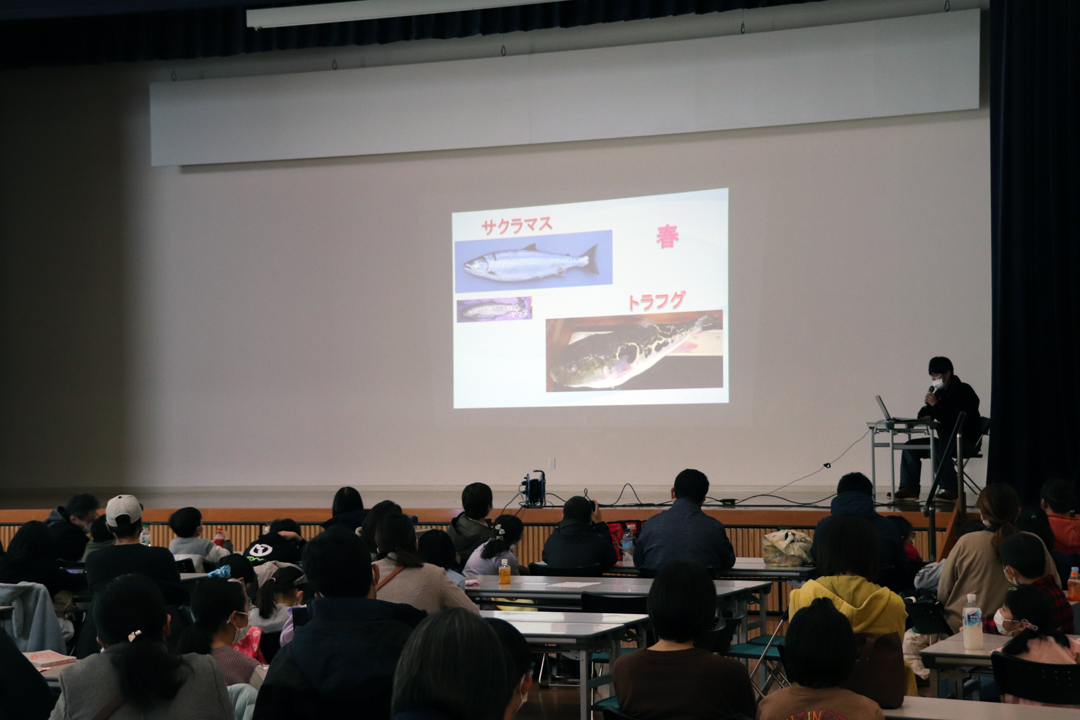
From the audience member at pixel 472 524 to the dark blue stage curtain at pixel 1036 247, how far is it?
3.96 meters

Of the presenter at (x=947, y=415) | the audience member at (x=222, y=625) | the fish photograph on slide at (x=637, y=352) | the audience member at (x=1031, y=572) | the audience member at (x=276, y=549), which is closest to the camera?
the audience member at (x=222, y=625)

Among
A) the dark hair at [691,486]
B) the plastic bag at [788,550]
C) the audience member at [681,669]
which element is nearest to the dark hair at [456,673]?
the audience member at [681,669]

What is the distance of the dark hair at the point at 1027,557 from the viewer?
3.35 metres

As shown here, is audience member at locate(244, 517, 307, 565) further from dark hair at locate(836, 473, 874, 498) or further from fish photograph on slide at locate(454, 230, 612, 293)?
fish photograph on slide at locate(454, 230, 612, 293)

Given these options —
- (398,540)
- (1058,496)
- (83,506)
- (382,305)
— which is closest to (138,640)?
(398,540)

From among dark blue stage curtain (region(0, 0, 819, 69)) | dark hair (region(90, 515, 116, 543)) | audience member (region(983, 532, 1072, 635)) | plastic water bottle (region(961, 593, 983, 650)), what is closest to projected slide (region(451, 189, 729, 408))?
dark blue stage curtain (region(0, 0, 819, 69))

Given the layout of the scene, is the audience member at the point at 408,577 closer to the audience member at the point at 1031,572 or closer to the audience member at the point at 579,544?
the audience member at the point at 1031,572

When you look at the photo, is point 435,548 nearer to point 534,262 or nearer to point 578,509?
point 578,509

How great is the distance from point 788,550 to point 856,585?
2206mm

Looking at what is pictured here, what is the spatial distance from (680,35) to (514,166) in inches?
77.3

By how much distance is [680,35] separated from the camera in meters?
9.27

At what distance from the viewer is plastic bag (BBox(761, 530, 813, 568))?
16.4 ft

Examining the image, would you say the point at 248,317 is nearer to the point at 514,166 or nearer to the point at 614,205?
the point at 514,166

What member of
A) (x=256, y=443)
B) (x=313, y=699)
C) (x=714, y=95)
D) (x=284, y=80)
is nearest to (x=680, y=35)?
(x=714, y=95)
